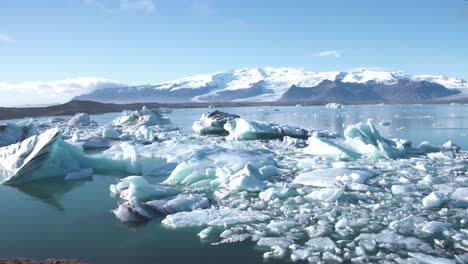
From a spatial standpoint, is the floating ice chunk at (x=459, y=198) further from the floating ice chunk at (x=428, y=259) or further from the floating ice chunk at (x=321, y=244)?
the floating ice chunk at (x=321, y=244)

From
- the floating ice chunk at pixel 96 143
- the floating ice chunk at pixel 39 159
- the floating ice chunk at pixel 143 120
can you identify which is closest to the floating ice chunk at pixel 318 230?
the floating ice chunk at pixel 39 159

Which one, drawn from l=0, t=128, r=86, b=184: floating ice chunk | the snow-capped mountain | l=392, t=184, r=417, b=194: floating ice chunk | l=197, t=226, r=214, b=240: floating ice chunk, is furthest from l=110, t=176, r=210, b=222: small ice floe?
the snow-capped mountain

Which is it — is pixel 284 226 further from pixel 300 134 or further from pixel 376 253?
pixel 300 134

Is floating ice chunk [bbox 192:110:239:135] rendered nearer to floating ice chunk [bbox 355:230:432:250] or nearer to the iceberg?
the iceberg

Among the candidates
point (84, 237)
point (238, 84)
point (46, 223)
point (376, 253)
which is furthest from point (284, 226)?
point (238, 84)

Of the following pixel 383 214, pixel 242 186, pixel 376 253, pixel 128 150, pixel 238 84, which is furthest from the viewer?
pixel 238 84

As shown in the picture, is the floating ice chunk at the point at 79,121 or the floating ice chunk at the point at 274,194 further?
the floating ice chunk at the point at 79,121
